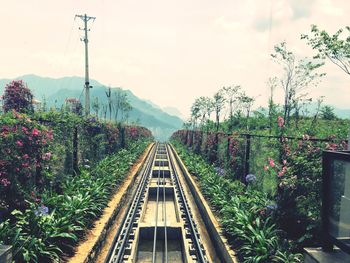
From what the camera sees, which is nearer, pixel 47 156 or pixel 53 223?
pixel 53 223

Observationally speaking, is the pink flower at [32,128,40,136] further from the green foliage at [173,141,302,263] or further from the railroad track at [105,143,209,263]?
the green foliage at [173,141,302,263]

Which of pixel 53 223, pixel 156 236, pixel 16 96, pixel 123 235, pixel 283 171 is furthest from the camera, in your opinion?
pixel 16 96

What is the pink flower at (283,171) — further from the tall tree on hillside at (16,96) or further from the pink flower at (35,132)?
the tall tree on hillside at (16,96)

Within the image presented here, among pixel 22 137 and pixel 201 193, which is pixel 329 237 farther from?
pixel 201 193

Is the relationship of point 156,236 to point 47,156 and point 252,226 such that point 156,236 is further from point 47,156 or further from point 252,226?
point 47,156

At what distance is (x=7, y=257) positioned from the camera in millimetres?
4234

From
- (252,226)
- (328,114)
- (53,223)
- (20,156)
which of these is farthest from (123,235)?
(328,114)

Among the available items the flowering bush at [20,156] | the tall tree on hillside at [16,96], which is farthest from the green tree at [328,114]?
the flowering bush at [20,156]

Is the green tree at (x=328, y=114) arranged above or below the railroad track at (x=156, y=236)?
above

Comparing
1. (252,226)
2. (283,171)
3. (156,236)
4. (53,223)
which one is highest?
(283,171)

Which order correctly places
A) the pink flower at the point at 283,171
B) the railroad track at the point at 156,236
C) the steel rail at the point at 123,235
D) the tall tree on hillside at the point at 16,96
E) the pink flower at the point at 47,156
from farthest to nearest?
the tall tree on hillside at the point at 16,96 < the pink flower at the point at 47,156 < the railroad track at the point at 156,236 < the steel rail at the point at 123,235 < the pink flower at the point at 283,171

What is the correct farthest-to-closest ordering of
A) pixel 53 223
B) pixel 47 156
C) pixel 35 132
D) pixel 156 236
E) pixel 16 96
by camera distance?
pixel 16 96 < pixel 156 236 < pixel 47 156 < pixel 35 132 < pixel 53 223

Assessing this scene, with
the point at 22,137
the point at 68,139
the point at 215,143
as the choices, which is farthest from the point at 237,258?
the point at 215,143

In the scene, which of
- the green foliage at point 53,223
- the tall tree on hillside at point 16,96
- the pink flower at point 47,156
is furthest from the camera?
the tall tree on hillside at point 16,96
